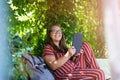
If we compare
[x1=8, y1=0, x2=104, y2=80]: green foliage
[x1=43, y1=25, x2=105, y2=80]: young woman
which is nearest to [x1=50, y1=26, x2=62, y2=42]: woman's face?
[x1=43, y1=25, x2=105, y2=80]: young woman

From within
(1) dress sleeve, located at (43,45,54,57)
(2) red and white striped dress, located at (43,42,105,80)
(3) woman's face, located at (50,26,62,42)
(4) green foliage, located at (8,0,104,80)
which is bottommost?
(2) red and white striped dress, located at (43,42,105,80)

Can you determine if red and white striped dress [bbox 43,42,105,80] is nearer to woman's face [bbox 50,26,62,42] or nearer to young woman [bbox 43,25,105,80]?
young woman [bbox 43,25,105,80]

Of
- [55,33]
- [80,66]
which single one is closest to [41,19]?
[55,33]

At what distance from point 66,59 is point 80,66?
349mm

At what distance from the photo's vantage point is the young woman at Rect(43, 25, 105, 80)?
181 inches

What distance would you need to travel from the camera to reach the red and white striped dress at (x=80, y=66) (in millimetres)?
4660

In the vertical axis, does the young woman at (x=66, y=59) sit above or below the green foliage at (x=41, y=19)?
below

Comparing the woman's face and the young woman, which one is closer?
the young woman

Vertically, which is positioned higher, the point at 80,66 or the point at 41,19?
the point at 41,19

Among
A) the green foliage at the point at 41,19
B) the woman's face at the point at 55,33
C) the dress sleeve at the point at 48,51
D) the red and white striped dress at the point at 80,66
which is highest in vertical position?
the green foliage at the point at 41,19

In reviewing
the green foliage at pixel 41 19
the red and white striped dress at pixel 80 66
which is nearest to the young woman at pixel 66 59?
the red and white striped dress at pixel 80 66

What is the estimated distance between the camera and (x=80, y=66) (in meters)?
4.84

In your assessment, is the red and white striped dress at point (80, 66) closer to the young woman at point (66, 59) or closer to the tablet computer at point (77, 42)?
the young woman at point (66, 59)

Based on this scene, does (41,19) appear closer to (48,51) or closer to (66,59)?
(48,51)
